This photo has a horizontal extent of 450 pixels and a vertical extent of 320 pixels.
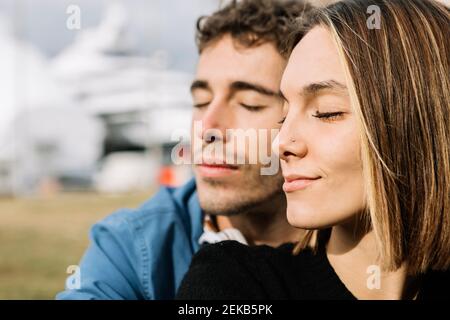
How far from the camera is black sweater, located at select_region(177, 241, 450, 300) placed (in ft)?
6.62

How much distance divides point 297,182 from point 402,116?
0.39m

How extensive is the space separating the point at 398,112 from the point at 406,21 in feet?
1.02

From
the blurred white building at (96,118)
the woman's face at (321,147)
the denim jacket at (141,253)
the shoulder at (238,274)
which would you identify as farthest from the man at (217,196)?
the blurred white building at (96,118)

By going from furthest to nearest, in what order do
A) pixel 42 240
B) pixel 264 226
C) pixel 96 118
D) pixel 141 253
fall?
pixel 96 118
pixel 42 240
pixel 264 226
pixel 141 253

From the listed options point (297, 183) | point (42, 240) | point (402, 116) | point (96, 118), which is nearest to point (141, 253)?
point (297, 183)

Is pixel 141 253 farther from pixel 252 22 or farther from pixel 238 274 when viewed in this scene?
pixel 252 22

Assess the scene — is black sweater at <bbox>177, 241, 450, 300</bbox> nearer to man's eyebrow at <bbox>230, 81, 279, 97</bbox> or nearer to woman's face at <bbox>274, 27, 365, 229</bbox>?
woman's face at <bbox>274, 27, 365, 229</bbox>

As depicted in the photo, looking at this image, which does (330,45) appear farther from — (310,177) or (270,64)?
(270,64)

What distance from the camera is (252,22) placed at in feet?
10.2

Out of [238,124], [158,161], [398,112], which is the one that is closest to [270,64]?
[238,124]

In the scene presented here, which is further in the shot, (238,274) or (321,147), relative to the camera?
(238,274)

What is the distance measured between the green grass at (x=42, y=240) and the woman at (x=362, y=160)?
4.06 meters

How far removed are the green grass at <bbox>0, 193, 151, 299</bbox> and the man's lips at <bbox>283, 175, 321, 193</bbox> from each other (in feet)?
13.8

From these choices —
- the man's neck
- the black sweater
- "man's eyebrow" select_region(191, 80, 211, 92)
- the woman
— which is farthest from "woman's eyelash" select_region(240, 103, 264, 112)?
the black sweater
